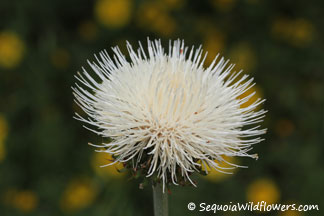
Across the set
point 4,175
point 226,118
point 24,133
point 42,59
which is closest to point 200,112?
point 226,118

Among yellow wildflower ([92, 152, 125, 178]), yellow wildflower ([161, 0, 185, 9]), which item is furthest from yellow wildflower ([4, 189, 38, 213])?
yellow wildflower ([161, 0, 185, 9])

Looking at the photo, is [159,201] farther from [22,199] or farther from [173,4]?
[173,4]

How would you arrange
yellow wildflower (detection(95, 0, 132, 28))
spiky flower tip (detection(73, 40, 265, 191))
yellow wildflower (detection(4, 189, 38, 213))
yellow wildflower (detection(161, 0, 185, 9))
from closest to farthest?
spiky flower tip (detection(73, 40, 265, 191))
yellow wildflower (detection(4, 189, 38, 213))
yellow wildflower (detection(95, 0, 132, 28))
yellow wildflower (detection(161, 0, 185, 9))

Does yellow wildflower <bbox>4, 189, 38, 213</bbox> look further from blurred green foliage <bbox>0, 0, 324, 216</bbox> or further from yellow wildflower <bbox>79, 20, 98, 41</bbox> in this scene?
yellow wildflower <bbox>79, 20, 98, 41</bbox>

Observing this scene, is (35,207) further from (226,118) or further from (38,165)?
(226,118)

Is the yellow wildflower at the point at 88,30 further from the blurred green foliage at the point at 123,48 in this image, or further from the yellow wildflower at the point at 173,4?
the yellow wildflower at the point at 173,4

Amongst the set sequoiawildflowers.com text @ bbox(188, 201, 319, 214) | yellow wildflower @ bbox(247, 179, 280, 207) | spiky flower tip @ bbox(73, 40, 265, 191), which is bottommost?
spiky flower tip @ bbox(73, 40, 265, 191)

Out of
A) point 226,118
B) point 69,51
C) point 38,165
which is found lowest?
point 226,118

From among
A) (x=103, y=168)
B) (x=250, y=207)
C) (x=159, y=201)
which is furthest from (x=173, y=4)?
(x=159, y=201)
